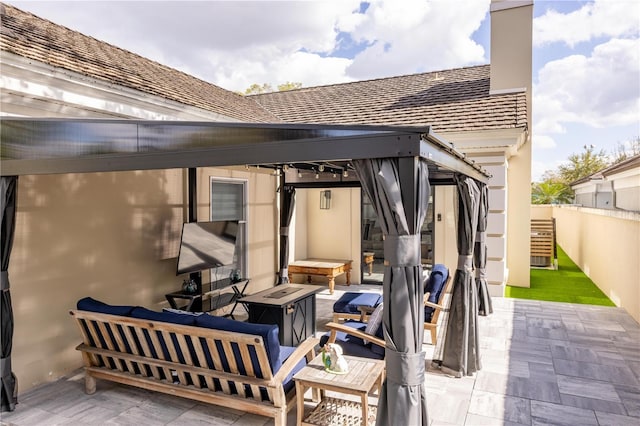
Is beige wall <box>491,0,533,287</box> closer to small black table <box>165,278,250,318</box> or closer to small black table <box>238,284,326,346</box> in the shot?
small black table <box>238,284,326,346</box>

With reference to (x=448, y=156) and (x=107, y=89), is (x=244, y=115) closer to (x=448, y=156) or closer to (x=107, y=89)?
(x=107, y=89)

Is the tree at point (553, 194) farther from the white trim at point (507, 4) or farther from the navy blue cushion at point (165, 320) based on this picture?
the navy blue cushion at point (165, 320)

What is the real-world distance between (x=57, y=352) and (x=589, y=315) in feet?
29.0

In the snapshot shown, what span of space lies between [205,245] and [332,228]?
4.82 meters

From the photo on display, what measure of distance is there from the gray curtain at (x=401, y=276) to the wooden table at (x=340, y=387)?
45cm

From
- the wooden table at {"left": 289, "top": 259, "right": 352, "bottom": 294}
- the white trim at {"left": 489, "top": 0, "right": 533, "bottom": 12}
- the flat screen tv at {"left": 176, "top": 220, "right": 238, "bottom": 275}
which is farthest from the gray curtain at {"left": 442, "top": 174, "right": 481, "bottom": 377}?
the white trim at {"left": 489, "top": 0, "right": 533, "bottom": 12}

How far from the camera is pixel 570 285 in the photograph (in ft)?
36.1

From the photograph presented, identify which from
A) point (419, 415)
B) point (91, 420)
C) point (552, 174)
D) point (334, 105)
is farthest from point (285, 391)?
point (552, 174)

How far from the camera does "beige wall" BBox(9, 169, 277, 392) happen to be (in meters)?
4.86

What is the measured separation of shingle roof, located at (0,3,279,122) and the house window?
1558mm

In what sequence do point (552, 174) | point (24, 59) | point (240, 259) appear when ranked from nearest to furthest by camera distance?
point (24, 59)
point (240, 259)
point (552, 174)

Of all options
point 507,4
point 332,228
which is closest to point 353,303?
point 332,228

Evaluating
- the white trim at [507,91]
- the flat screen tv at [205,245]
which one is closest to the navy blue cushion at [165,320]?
the flat screen tv at [205,245]

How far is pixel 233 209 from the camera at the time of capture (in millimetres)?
8750
